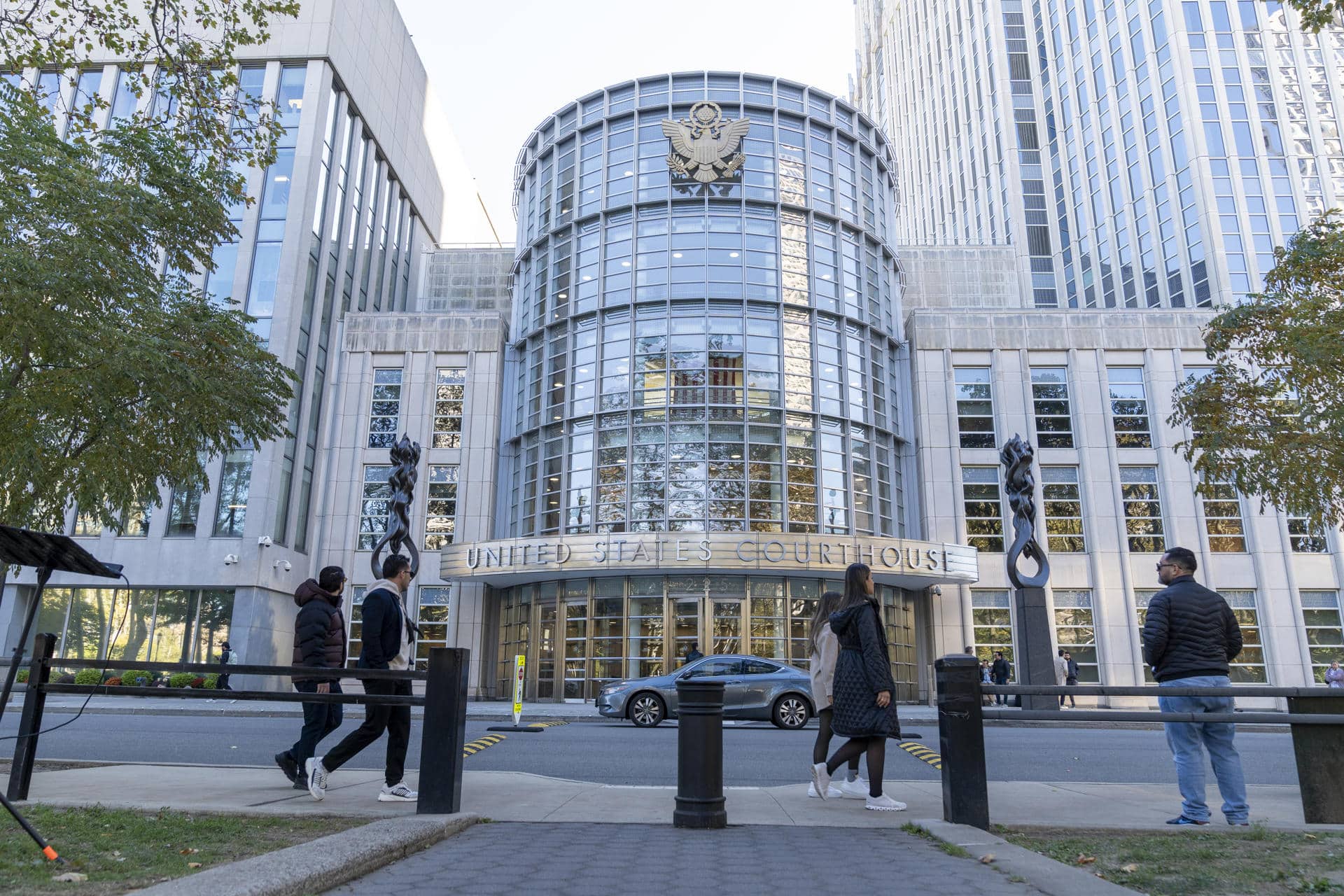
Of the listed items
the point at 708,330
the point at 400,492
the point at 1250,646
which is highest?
the point at 708,330

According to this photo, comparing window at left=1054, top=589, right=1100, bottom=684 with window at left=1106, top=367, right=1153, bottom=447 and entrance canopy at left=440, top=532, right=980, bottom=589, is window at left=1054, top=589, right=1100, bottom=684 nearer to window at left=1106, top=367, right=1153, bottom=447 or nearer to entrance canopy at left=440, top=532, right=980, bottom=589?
entrance canopy at left=440, top=532, right=980, bottom=589

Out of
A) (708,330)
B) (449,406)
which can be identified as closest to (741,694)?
(708,330)

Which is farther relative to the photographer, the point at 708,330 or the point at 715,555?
the point at 708,330

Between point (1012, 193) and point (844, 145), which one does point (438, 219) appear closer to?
point (844, 145)

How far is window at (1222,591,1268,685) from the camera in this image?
30.8 metres

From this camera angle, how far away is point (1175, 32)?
4847 centimetres

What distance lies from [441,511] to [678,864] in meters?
29.7

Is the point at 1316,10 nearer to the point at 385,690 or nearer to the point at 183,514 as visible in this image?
the point at 385,690

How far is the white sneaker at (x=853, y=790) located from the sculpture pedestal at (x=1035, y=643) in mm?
14243

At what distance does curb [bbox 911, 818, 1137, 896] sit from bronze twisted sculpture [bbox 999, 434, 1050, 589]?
16.9 metres

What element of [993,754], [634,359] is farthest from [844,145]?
[993,754]

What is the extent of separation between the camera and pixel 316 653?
7594mm

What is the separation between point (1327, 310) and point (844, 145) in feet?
80.0

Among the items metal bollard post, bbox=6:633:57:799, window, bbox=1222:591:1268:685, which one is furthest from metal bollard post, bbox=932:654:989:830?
window, bbox=1222:591:1268:685
